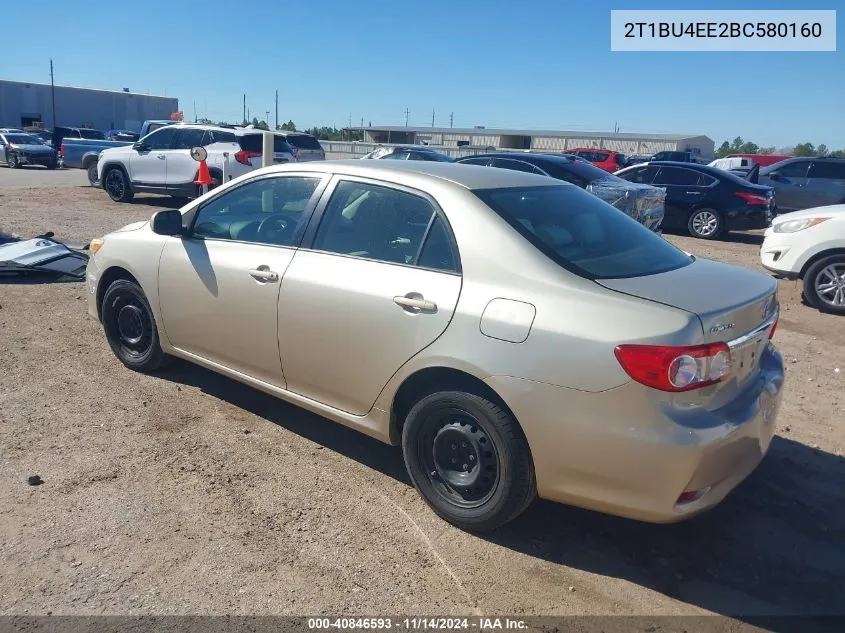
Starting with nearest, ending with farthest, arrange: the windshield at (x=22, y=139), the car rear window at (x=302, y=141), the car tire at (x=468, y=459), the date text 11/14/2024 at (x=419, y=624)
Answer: the date text 11/14/2024 at (x=419, y=624), the car tire at (x=468, y=459), the car rear window at (x=302, y=141), the windshield at (x=22, y=139)

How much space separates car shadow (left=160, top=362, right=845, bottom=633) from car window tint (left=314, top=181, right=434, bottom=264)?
1.23 meters

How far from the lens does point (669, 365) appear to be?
2.75 meters

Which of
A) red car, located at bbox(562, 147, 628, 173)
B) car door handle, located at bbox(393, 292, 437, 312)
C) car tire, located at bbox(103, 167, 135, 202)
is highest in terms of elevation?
red car, located at bbox(562, 147, 628, 173)

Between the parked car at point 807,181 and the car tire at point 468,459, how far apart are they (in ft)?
57.6

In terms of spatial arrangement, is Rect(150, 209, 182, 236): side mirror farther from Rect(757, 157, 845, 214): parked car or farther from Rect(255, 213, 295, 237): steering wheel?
Rect(757, 157, 845, 214): parked car

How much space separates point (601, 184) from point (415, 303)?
961 centimetres

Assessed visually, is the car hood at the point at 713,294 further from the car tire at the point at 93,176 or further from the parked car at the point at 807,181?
the car tire at the point at 93,176

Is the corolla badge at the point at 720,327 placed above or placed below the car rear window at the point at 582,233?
below

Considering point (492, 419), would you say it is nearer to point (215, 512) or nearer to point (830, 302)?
point (215, 512)

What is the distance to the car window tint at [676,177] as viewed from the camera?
Answer: 48.1ft

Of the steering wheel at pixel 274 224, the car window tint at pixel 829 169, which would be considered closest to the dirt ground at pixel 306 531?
the steering wheel at pixel 274 224

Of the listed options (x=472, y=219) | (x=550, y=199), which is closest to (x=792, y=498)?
(x=550, y=199)

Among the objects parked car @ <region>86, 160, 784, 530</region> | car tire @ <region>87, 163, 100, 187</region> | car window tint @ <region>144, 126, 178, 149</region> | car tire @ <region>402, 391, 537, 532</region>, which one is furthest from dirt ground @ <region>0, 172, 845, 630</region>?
car tire @ <region>87, 163, 100, 187</region>

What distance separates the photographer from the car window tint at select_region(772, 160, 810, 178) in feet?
60.0
